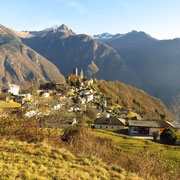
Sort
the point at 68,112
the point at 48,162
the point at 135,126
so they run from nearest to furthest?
the point at 48,162 < the point at 68,112 < the point at 135,126

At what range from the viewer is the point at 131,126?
33344 mm

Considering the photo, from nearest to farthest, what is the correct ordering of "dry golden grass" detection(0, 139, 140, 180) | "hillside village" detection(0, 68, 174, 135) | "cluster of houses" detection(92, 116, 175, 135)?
"dry golden grass" detection(0, 139, 140, 180)
"hillside village" detection(0, 68, 174, 135)
"cluster of houses" detection(92, 116, 175, 135)

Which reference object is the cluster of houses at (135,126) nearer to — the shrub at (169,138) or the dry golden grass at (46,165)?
the shrub at (169,138)

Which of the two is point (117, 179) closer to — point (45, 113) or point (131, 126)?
point (45, 113)

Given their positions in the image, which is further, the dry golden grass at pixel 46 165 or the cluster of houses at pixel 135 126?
the cluster of houses at pixel 135 126

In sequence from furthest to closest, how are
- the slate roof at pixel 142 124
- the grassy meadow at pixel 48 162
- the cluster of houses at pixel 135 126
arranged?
the slate roof at pixel 142 124 < the cluster of houses at pixel 135 126 < the grassy meadow at pixel 48 162

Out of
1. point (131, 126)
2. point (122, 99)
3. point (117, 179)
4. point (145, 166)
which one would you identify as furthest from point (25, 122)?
point (122, 99)

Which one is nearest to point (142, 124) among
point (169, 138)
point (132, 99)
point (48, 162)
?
point (169, 138)

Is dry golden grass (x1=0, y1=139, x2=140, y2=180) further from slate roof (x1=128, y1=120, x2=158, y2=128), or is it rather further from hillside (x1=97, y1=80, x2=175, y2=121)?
hillside (x1=97, y1=80, x2=175, y2=121)

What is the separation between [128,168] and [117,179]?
2.94m

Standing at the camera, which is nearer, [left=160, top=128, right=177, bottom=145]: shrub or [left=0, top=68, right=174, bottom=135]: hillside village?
[left=0, top=68, right=174, bottom=135]: hillside village

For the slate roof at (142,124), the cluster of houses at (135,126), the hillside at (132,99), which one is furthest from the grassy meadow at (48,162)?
the hillside at (132,99)

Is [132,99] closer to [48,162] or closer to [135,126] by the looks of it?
[135,126]

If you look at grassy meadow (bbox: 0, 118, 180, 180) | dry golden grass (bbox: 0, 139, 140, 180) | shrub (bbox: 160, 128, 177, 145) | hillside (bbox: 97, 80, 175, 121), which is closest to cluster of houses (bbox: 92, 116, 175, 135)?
shrub (bbox: 160, 128, 177, 145)
